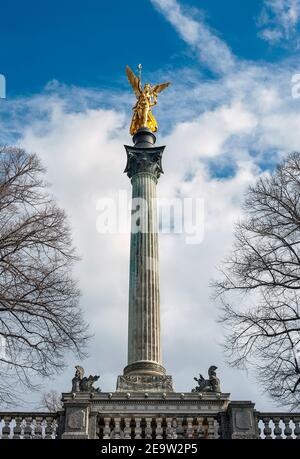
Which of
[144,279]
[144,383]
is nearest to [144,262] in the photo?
[144,279]

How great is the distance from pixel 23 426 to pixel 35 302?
4086 millimetres

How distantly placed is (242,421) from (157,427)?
267 centimetres

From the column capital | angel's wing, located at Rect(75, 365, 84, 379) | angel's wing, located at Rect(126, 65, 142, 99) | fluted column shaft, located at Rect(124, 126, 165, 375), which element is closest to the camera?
angel's wing, located at Rect(75, 365, 84, 379)

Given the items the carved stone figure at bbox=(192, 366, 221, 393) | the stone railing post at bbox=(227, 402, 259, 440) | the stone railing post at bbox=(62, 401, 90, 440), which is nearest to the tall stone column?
the carved stone figure at bbox=(192, 366, 221, 393)

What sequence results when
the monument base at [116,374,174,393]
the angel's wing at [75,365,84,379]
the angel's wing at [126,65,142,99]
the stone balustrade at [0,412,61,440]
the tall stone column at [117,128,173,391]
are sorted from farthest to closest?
the angel's wing at [126,65,142,99], the tall stone column at [117,128,173,391], the monument base at [116,374,174,393], the angel's wing at [75,365,84,379], the stone balustrade at [0,412,61,440]

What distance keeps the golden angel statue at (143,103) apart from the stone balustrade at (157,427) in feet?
85.9

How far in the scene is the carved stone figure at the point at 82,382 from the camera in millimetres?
27172

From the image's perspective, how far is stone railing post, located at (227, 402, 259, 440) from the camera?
19.4 metres

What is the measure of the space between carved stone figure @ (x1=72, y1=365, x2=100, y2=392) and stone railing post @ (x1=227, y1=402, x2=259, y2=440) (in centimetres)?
916

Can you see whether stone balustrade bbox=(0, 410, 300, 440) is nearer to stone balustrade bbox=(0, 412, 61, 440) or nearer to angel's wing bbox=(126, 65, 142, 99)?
stone balustrade bbox=(0, 412, 61, 440)

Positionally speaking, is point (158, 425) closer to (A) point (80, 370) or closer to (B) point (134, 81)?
(A) point (80, 370)

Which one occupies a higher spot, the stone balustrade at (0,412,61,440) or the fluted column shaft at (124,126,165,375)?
the fluted column shaft at (124,126,165,375)

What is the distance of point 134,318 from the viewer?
34.6 metres
